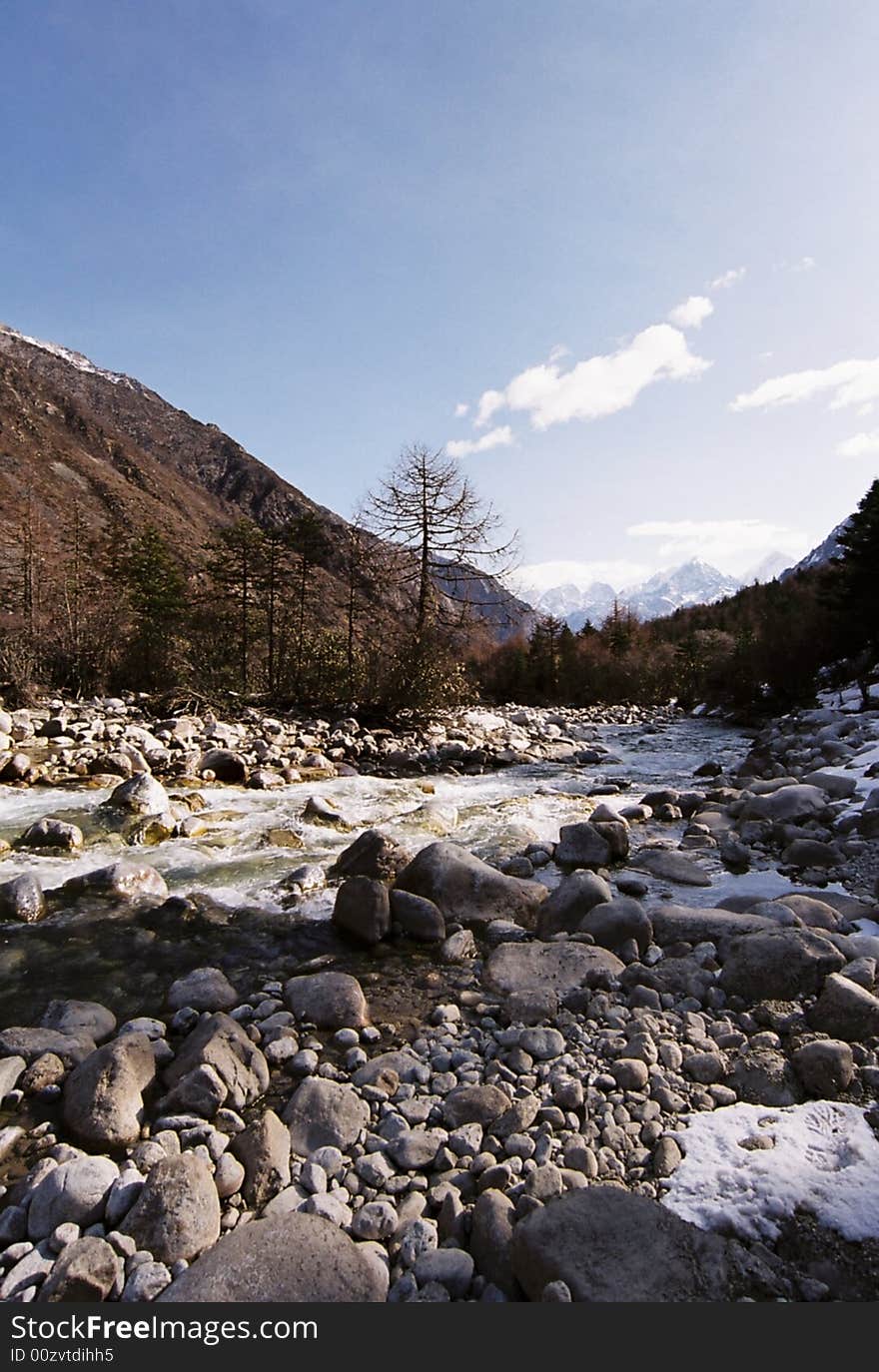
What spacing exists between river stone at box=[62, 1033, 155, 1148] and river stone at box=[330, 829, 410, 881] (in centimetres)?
265

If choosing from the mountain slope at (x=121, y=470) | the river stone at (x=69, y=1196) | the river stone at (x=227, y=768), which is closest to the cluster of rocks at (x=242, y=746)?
the river stone at (x=227, y=768)

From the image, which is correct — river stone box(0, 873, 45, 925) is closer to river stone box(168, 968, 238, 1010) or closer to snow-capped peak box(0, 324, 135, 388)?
river stone box(168, 968, 238, 1010)

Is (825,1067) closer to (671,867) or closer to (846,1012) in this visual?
(846,1012)

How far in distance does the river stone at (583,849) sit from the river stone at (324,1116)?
367 cm

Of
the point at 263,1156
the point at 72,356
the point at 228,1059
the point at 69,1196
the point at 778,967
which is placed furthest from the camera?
the point at 72,356

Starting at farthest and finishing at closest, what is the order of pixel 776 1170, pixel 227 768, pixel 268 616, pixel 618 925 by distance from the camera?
pixel 268 616, pixel 227 768, pixel 618 925, pixel 776 1170

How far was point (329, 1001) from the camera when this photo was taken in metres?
3.47

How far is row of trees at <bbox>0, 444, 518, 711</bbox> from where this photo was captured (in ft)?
45.5

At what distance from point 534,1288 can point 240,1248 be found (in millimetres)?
912

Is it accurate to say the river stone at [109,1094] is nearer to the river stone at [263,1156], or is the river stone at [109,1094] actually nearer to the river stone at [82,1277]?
the river stone at [263,1156]

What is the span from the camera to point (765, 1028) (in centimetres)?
314

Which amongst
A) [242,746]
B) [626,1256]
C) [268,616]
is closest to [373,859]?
[626,1256]

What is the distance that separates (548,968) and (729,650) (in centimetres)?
2167

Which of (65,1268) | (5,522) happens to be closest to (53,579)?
(65,1268)
